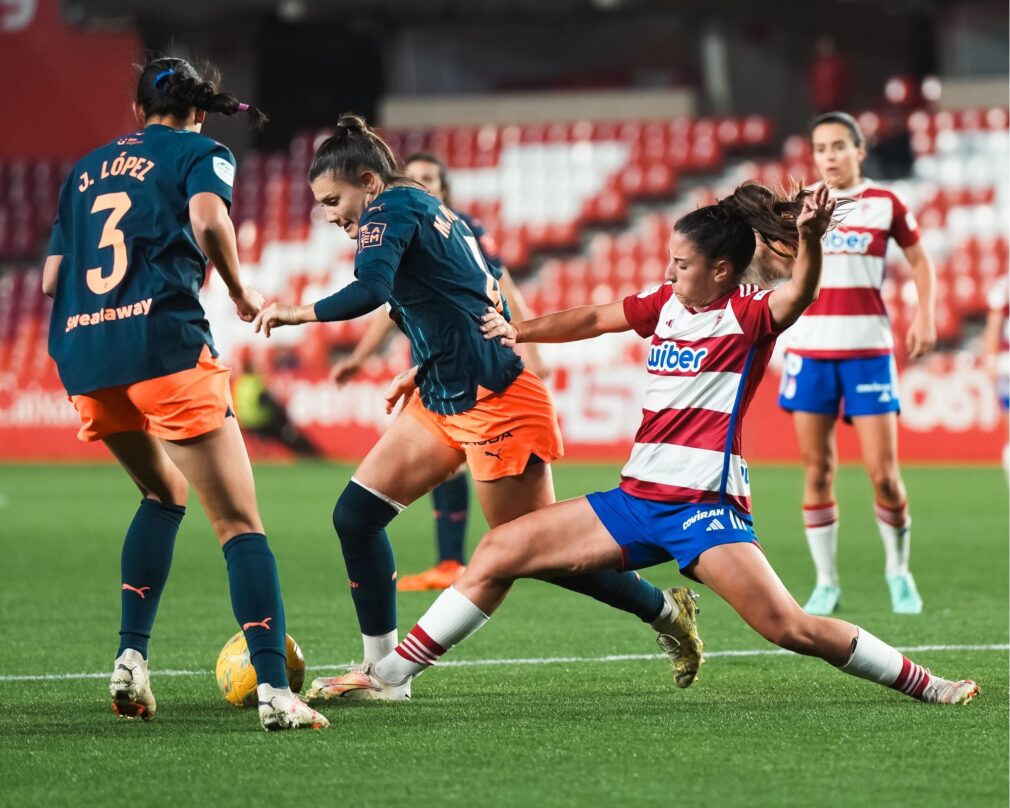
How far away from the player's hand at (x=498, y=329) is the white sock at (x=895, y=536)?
296 cm

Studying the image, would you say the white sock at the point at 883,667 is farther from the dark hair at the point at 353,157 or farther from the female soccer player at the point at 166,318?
the dark hair at the point at 353,157

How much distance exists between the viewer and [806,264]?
427 cm

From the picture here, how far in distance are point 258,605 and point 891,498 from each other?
3.56 meters

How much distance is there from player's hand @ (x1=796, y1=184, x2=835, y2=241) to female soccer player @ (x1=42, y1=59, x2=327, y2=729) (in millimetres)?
1486

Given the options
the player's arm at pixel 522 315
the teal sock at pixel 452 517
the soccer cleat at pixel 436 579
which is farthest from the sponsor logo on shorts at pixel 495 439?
the teal sock at pixel 452 517

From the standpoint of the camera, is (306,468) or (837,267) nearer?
(837,267)

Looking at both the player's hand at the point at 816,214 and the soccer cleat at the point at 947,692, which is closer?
the player's hand at the point at 816,214

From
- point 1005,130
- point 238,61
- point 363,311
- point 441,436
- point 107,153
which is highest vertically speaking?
point 238,61

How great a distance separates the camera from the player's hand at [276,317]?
4145mm

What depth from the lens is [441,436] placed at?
199 inches

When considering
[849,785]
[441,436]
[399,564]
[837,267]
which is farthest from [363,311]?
[399,564]

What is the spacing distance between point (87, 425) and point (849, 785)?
2.34m

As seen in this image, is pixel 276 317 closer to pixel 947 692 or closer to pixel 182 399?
pixel 182 399

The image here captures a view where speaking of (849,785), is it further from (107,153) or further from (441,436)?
(107,153)
